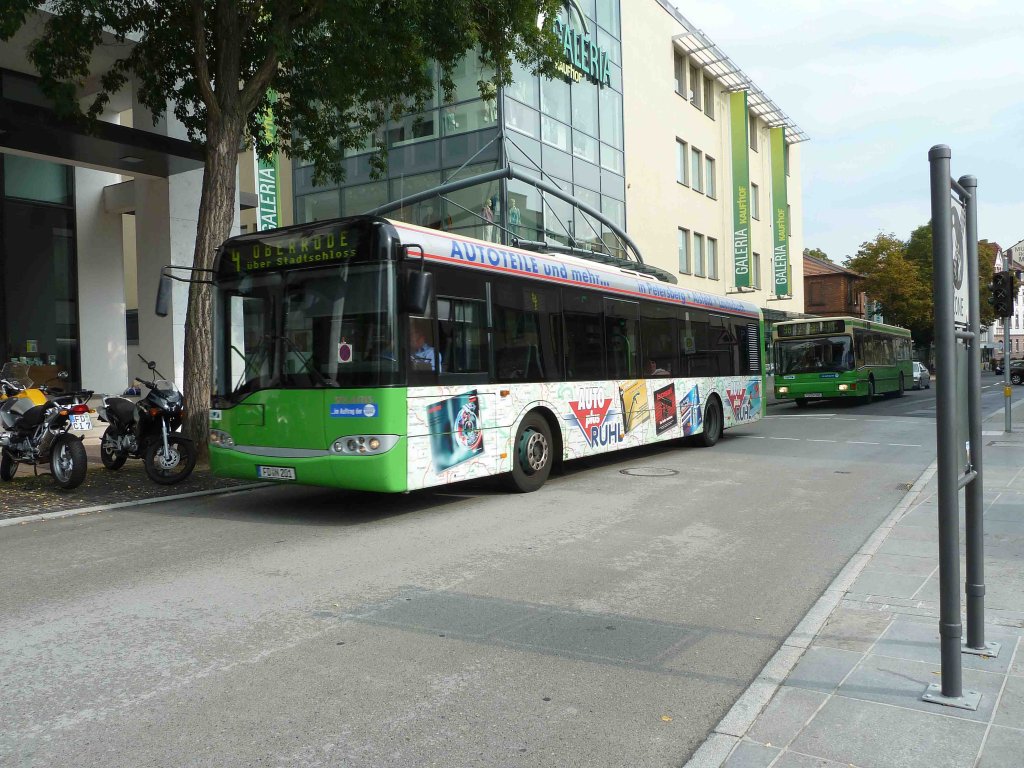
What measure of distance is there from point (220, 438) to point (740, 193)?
33.1 meters

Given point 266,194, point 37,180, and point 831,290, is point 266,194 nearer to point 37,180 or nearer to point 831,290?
point 37,180

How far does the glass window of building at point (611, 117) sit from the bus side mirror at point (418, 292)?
22427 mm

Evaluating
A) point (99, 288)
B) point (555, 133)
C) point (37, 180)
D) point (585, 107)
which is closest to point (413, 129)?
point (555, 133)

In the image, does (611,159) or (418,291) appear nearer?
(418,291)

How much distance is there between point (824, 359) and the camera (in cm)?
2814

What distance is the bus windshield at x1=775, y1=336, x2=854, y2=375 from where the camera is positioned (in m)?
28.0

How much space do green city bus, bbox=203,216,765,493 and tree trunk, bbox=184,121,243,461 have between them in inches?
123

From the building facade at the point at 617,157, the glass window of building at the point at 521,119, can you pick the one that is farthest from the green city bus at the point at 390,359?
the glass window of building at the point at 521,119

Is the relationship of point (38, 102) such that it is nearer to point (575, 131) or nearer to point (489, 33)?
point (489, 33)

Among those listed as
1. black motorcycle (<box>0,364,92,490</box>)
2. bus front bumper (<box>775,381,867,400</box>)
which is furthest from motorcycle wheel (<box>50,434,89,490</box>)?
bus front bumper (<box>775,381,867,400</box>)

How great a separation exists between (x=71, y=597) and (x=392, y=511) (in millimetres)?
3899

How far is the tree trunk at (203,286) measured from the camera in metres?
12.3

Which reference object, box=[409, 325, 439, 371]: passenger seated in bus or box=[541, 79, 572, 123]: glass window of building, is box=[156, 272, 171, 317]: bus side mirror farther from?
box=[541, 79, 572, 123]: glass window of building

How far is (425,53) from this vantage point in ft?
45.0
